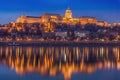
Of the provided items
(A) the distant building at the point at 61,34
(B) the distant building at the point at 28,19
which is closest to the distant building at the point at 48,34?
(A) the distant building at the point at 61,34

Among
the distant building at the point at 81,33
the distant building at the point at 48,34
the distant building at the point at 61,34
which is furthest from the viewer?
the distant building at the point at 81,33

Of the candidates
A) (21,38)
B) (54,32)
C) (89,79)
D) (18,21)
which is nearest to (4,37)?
(21,38)

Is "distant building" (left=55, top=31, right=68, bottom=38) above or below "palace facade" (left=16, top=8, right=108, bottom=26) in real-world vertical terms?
below

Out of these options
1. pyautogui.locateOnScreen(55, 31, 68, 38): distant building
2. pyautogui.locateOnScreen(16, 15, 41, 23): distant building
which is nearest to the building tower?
pyautogui.locateOnScreen(16, 15, 41, 23): distant building

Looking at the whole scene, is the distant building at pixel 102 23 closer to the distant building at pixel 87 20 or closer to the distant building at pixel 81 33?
the distant building at pixel 87 20

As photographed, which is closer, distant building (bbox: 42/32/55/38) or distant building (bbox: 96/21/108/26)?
distant building (bbox: 42/32/55/38)

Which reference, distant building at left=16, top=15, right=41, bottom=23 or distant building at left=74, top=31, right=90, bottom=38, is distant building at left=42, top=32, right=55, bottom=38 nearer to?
distant building at left=74, top=31, right=90, bottom=38

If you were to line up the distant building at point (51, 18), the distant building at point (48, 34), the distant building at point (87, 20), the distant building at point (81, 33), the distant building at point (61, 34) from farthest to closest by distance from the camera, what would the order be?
the distant building at point (87, 20) < the distant building at point (51, 18) < the distant building at point (81, 33) < the distant building at point (61, 34) < the distant building at point (48, 34)

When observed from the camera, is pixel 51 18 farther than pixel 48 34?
Yes

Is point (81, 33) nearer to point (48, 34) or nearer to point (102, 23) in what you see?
point (48, 34)

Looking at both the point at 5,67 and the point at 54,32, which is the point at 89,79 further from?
the point at 54,32

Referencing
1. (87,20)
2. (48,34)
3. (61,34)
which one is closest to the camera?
(61,34)

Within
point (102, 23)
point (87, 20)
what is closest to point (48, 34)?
point (87, 20)

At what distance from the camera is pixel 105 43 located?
66812mm
